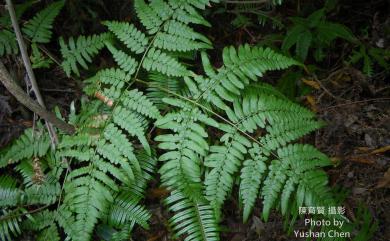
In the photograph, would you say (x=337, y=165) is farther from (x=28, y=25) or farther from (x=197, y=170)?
(x=28, y=25)

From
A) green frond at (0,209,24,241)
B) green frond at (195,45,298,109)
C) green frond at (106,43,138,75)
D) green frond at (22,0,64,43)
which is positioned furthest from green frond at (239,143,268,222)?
green frond at (22,0,64,43)

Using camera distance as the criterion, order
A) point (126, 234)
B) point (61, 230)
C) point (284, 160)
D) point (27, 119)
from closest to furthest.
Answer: point (284, 160), point (126, 234), point (61, 230), point (27, 119)

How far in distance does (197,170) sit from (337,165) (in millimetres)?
1367

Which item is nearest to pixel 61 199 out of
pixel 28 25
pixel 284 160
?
pixel 28 25

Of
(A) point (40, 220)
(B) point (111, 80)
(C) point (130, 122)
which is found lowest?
(A) point (40, 220)

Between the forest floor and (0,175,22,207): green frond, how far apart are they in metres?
0.44

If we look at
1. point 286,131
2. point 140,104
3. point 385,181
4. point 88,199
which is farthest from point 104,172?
point 385,181

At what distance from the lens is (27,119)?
11.9ft

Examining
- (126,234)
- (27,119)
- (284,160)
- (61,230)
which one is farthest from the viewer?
(27,119)

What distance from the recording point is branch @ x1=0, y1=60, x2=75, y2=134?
8.64ft

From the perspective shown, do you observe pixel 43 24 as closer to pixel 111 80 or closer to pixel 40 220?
pixel 111 80

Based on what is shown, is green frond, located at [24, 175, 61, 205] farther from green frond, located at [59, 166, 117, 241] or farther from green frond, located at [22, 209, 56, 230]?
green frond, located at [59, 166, 117, 241]

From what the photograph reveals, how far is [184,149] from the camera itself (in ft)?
9.33

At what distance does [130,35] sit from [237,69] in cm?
104
